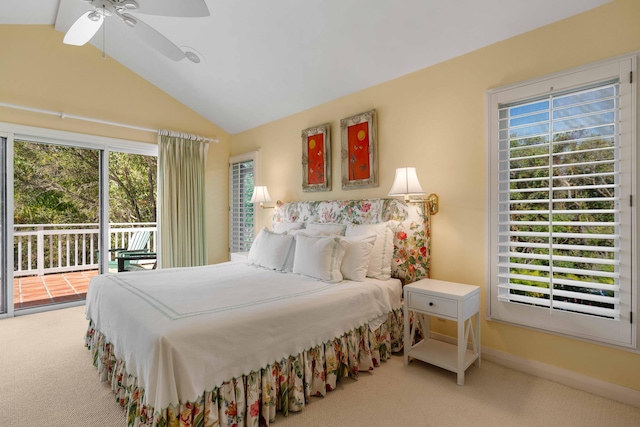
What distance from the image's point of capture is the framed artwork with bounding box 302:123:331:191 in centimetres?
367

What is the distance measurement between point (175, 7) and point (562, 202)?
2.79m

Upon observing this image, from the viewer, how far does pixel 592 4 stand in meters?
2.00

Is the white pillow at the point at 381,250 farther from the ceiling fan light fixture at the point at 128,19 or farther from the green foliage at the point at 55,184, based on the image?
the green foliage at the point at 55,184

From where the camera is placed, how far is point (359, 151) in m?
3.35

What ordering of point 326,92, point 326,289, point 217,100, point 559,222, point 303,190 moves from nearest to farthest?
point 559,222 < point 326,289 < point 326,92 < point 303,190 < point 217,100

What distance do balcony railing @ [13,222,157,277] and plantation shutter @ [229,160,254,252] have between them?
173 centimetres

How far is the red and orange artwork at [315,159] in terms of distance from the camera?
12.3 ft

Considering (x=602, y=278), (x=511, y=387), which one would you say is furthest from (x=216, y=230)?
(x=602, y=278)

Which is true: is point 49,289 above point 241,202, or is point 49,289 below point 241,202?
below

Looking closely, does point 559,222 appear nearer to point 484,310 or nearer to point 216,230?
point 484,310

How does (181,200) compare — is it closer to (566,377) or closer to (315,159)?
(315,159)

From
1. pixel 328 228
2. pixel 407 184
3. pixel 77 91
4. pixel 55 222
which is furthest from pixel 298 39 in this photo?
pixel 55 222

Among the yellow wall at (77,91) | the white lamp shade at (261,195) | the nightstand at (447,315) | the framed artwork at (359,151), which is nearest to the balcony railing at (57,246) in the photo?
the yellow wall at (77,91)

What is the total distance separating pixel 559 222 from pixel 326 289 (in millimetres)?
1668
